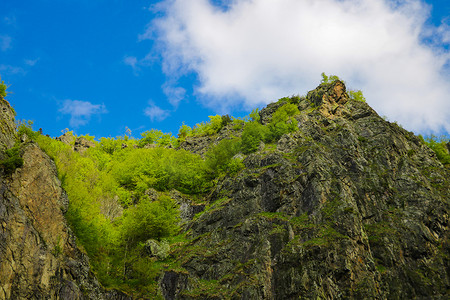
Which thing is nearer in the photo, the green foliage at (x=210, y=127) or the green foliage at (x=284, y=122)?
the green foliage at (x=284, y=122)

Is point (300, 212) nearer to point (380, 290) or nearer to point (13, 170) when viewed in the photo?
point (380, 290)

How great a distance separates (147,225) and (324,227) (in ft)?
71.0

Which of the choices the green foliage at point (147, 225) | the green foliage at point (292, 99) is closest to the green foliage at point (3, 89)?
the green foliage at point (147, 225)

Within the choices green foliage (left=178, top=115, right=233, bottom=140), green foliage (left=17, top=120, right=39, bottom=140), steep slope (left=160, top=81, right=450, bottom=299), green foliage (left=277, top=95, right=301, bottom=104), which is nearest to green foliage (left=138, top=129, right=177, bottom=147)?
green foliage (left=178, top=115, right=233, bottom=140)

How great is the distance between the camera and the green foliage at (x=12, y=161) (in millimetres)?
28798

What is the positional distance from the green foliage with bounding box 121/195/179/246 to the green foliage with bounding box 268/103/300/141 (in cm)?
2949

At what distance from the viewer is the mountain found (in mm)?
28469

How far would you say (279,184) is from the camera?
44969 mm

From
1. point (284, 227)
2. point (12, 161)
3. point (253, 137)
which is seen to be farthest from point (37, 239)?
point (253, 137)

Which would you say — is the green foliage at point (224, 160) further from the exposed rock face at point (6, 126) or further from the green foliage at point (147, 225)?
the exposed rock face at point (6, 126)

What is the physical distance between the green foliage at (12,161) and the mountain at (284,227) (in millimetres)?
210

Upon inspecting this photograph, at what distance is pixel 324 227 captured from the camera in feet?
125

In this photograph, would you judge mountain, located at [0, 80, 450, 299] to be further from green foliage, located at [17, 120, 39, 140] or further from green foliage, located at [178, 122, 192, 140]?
green foliage, located at [178, 122, 192, 140]

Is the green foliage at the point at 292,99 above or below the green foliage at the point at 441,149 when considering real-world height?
above
